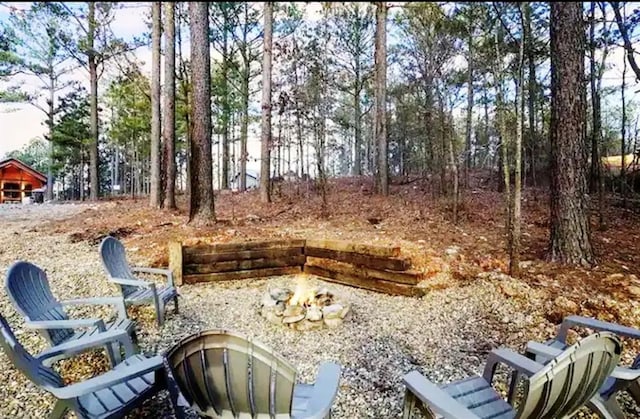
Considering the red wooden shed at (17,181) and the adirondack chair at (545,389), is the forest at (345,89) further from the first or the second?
the red wooden shed at (17,181)

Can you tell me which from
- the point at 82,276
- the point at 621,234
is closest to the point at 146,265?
the point at 82,276

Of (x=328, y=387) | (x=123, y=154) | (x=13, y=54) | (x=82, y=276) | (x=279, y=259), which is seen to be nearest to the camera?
(x=328, y=387)

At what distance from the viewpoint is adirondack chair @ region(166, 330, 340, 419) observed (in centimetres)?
141

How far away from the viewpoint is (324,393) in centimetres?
172

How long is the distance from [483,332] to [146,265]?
379 centimetres

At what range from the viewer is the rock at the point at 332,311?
339 centimetres

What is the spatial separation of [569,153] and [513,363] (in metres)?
2.96

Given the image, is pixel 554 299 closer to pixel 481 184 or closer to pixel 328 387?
pixel 328 387

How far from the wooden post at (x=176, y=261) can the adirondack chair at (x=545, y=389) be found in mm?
3113

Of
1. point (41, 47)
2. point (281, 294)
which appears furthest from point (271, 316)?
point (41, 47)

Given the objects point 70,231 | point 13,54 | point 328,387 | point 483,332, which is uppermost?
point 13,54

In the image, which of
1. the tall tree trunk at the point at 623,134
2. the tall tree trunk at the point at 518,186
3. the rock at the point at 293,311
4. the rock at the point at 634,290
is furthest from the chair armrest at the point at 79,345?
the tall tree trunk at the point at 623,134

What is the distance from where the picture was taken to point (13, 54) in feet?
9.64

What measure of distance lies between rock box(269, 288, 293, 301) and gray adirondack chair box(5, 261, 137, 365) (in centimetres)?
143
